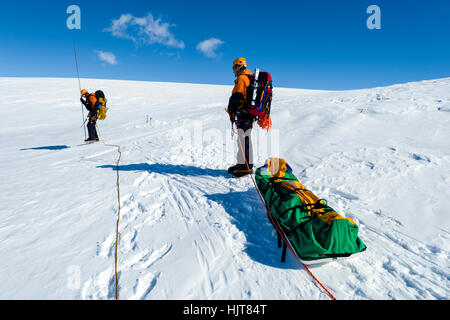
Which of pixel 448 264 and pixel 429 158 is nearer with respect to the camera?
pixel 448 264

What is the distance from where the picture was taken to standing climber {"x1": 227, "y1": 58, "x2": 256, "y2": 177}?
419 centimetres

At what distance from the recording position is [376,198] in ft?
11.3

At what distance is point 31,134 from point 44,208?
9.96 m

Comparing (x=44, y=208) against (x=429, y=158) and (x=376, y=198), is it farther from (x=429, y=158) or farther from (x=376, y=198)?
(x=429, y=158)

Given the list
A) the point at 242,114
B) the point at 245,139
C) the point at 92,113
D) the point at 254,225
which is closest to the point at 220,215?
the point at 254,225

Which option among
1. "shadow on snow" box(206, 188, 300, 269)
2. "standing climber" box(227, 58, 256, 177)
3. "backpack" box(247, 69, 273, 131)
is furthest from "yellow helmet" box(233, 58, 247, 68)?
"shadow on snow" box(206, 188, 300, 269)

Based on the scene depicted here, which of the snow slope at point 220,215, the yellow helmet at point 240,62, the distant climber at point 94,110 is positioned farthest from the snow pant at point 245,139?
the distant climber at point 94,110

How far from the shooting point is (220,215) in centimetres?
320

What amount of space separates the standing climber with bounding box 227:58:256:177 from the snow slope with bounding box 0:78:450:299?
1.24 ft

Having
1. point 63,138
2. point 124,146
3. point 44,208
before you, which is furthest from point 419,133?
point 63,138

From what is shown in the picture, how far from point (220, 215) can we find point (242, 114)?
2.16m

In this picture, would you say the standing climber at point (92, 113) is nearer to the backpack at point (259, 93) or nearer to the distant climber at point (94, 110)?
the distant climber at point (94, 110)

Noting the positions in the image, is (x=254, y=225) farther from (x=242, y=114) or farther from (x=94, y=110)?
(x=94, y=110)
